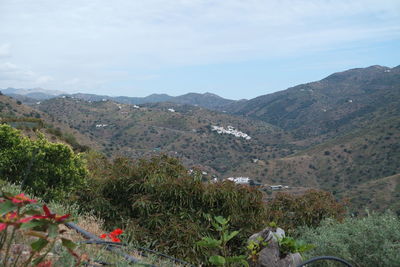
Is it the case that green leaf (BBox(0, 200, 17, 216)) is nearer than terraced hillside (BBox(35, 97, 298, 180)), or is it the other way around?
green leaf (BBox(0, 200, 17, 216))

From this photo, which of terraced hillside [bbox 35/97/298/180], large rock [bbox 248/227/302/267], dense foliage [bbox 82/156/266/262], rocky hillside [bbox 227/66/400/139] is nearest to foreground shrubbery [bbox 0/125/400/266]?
dense foliage [bbox 82/156/266/262]

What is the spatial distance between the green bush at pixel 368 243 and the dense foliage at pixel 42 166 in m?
5.15

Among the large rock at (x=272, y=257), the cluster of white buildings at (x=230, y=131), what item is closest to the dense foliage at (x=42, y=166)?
the large rock at (x=272, y=257)

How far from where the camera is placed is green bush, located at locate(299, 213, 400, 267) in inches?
195

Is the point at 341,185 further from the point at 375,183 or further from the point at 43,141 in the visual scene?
the point at 43,141

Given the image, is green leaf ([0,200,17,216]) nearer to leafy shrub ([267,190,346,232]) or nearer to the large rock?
the large rock

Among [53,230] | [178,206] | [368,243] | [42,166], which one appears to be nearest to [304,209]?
[178,206]

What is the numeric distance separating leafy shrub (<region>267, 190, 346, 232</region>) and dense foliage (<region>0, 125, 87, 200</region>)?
4408 millimetres

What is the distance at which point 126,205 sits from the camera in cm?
743

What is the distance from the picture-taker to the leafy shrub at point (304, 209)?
8.54 metres

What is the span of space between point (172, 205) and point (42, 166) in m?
3.47

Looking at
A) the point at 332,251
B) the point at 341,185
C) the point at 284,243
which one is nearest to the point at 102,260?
the point at 284,243

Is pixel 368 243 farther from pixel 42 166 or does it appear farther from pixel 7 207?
pixel 42 166

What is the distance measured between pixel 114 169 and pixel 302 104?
138 metres
